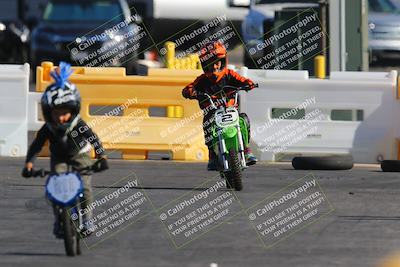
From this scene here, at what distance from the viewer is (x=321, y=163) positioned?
18688mm

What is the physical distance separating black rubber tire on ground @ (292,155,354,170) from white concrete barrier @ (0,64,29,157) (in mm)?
3847

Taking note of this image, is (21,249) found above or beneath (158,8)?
above

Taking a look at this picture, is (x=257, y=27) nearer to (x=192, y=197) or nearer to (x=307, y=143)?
(x=307, y=143)

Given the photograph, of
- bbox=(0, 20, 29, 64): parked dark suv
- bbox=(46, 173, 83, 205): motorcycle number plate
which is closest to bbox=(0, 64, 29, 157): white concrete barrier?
bbox=(46, 173, 83, 205): motorcycle number plate

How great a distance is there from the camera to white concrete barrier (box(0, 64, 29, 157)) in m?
20.6

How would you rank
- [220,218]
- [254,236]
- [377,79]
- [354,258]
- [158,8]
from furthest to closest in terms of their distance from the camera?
[158,8] → [377,79] → [220,218] → [254,236] → [354,258]


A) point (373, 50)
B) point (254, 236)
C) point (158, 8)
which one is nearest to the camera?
point (254, 236)

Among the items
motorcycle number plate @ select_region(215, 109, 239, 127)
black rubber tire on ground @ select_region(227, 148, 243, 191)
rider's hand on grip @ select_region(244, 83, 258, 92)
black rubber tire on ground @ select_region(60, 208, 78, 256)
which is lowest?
black rubber tire on ground @ select_region(227, 148, 243, 191)

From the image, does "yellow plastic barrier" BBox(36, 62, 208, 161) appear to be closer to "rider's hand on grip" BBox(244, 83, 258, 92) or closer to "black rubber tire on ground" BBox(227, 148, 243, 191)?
"rider's hand on grip" BBox(244, 83, 258, 92)

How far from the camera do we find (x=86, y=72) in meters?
20.6

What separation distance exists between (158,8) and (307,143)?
961 inches

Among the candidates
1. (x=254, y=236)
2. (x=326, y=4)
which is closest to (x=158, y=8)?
(x=326, y=4)

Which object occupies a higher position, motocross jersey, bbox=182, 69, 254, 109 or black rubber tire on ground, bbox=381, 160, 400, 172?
motocross jersey, bbox=182, 69, 254, 109

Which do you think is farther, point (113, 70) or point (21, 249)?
point (113, 70)
